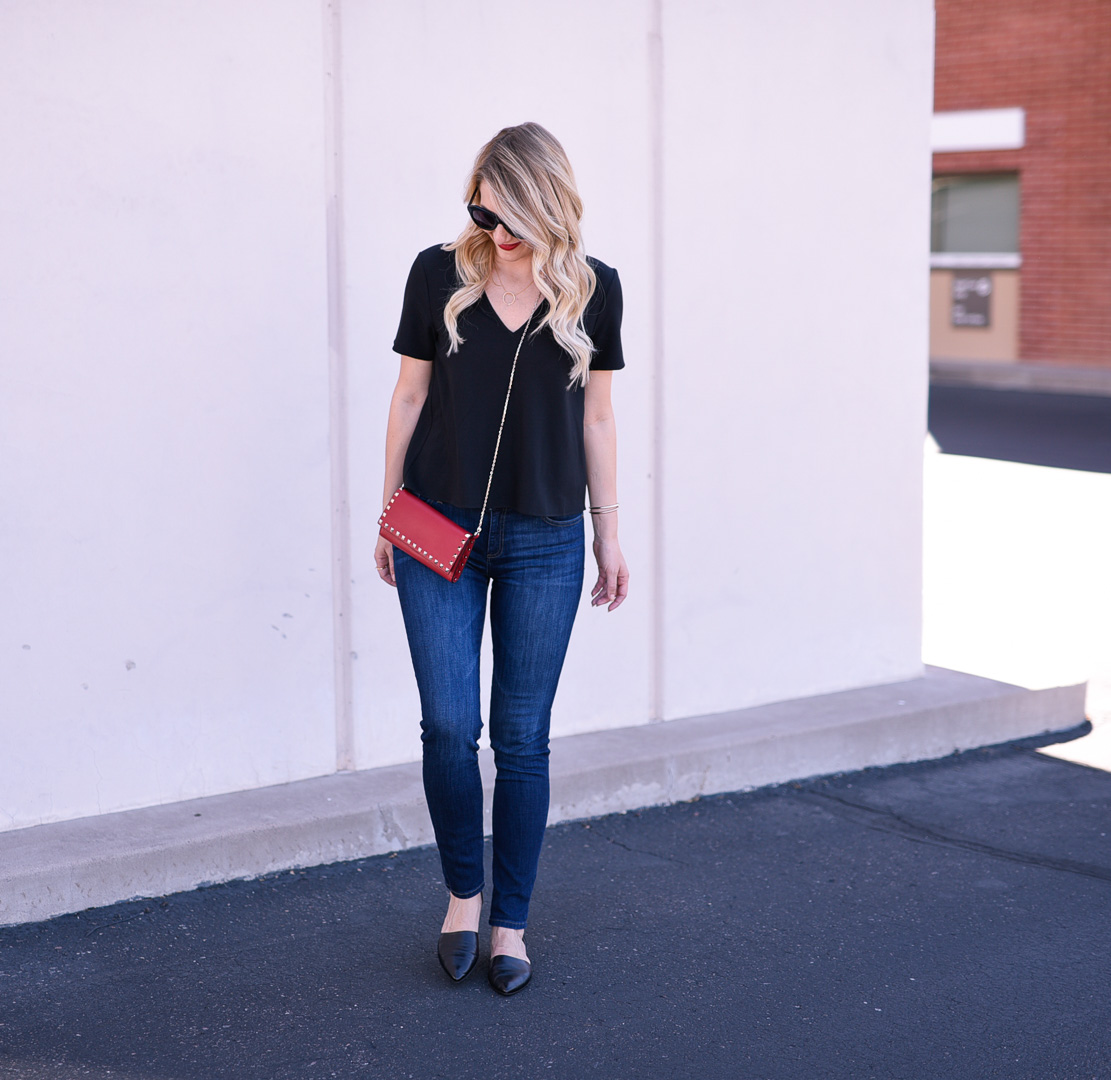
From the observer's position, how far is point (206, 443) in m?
4.16

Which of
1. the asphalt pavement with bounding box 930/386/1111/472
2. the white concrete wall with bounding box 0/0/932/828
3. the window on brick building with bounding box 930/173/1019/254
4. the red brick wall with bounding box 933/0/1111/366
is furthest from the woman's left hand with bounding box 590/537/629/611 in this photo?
the window on brick building with bounding box 930/173/1019/254

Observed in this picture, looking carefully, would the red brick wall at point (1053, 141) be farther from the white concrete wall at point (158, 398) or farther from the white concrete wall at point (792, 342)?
the white concrete wall at point (158, 398)

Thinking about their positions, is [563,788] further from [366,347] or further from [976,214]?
[976,214]

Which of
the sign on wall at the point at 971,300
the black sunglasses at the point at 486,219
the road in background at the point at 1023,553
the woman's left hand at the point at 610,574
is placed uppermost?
the sign on wall at the point at 971,300

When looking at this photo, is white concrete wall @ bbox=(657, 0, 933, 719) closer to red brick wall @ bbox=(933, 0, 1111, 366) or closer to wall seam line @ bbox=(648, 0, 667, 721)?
wall seam line @ bbox=(648, 0, 667, 721)

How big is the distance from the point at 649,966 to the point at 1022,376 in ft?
59.8

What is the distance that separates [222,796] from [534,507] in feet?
5.28

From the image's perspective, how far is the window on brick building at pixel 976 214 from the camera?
21.4 m

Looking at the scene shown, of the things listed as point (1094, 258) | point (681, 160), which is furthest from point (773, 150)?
point (1094, 258)

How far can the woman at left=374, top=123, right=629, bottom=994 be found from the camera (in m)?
3.19

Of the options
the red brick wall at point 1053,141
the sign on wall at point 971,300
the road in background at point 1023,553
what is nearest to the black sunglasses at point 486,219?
the road in background at point 1023,553

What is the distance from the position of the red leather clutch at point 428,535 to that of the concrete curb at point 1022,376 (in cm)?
1702

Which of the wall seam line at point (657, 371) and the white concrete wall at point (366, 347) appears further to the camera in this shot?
the wall seam line at point (657, 371)

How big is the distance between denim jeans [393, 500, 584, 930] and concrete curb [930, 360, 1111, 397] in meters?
16.9
